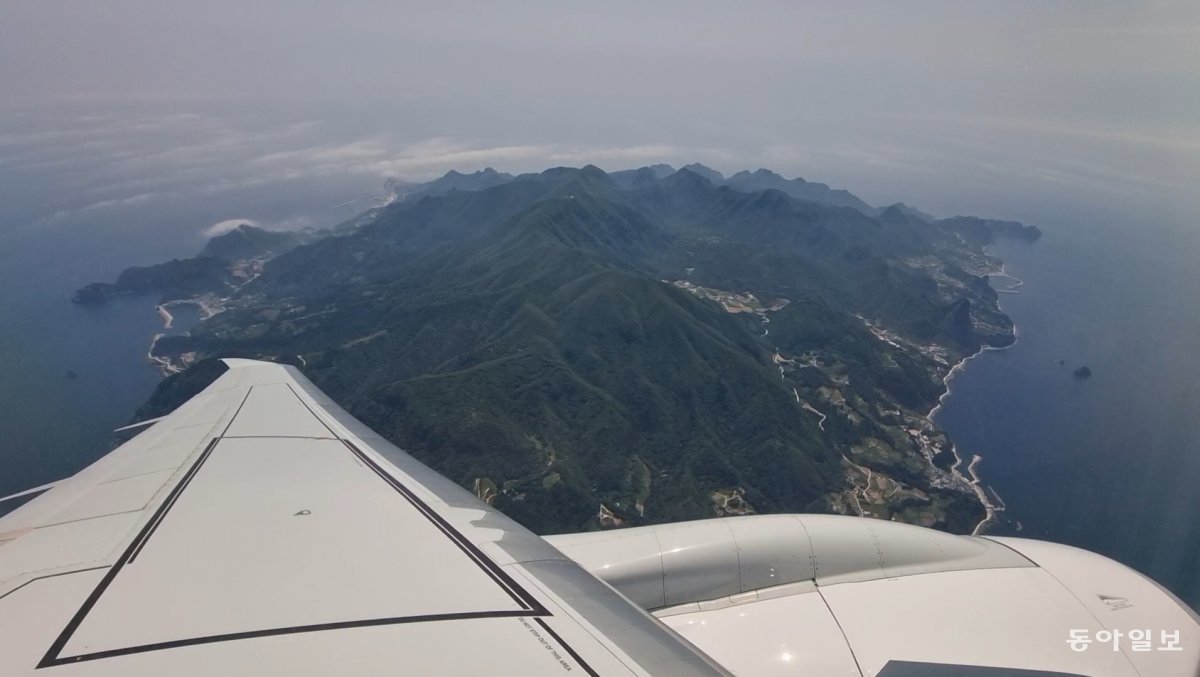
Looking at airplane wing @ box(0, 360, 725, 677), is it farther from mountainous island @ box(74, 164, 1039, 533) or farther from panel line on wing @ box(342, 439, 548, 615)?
mountainous island @ box(74, 164, 1039, 533)

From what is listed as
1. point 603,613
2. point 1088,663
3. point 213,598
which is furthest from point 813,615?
point 213,598

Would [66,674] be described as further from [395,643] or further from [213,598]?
[395,643]

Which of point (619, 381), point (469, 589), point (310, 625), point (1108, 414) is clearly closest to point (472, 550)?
point (469, 589)

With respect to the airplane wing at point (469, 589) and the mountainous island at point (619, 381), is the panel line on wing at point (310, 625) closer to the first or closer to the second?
the airplane wing at point (469, 589)

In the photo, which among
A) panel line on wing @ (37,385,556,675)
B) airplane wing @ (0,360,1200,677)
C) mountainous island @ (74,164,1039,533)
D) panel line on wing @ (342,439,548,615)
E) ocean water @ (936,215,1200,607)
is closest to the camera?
panel line on wing @ (37,385,556,675)

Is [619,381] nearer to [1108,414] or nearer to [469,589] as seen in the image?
[1108,414]

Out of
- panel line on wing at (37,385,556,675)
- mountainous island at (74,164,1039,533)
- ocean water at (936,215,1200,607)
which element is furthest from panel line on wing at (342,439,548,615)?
mountainous island at (74,164,1039,533)

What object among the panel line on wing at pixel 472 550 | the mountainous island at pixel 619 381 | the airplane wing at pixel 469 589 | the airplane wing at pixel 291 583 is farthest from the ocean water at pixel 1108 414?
the panel line on wing at pixel 472 550
